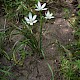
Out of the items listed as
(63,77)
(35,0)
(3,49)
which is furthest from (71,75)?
(35,0)

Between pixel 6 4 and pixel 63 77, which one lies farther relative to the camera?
pixel 6 4

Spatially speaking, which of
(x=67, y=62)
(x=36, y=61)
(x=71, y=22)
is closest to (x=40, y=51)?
(x=36, y=61)

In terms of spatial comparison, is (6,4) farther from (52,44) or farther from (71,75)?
(71,75)

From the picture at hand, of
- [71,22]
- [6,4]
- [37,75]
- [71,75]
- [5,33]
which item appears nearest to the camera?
[71,75]

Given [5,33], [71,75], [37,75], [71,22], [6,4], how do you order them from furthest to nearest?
1. [6,4]
2. [71,22]
3. [5,33]
4. [37,75]
5. [71,75]

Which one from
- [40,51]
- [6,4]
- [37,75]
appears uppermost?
[6,4]

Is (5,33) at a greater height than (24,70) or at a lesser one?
greater

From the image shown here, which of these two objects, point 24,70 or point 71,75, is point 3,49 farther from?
point 71,75
